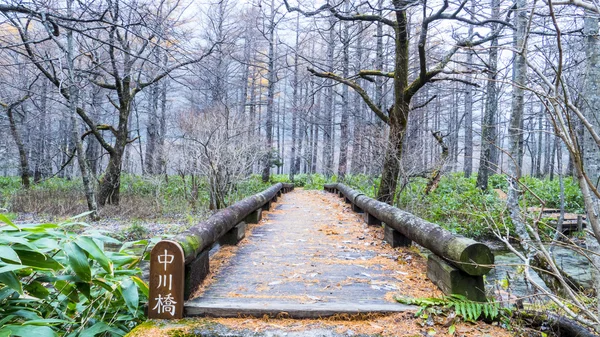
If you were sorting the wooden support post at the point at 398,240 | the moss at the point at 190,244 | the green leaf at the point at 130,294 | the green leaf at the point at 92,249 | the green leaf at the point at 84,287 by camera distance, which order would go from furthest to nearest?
the wooden support post at the point at 398,240 → the moss at the point at 190,244 → the green leaf at the point at 130,294 → the green leaf at the point at 84,287 → the green leaf at the point at 92,249

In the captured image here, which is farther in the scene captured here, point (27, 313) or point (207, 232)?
point (207, 232)

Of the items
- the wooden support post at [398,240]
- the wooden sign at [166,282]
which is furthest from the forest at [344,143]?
the wooden support post at [398,240]

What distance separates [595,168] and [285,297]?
10.8 ft

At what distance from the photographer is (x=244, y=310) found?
103 inches

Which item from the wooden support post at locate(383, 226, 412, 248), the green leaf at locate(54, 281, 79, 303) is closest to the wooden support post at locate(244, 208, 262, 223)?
the wooden support post at locate(383, 226, 412, 248)

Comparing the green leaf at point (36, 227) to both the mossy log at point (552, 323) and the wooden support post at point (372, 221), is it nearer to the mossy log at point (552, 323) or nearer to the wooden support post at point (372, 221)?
the mossy log at point (552, 323)

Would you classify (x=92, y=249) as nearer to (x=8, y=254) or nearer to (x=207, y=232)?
(x=8, y=254)

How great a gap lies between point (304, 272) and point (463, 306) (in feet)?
5.16

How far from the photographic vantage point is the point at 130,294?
100 inches

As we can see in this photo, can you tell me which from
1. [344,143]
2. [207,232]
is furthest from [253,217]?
[344,143]

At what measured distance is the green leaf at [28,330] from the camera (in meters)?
1.80

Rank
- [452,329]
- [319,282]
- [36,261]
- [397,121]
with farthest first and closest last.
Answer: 1. [397,121]
2. [319,282]
3. [452,329]
4. [36,261]

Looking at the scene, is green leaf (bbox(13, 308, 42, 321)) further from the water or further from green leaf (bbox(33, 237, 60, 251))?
the water

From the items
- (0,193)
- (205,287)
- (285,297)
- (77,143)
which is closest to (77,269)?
(205,287)
